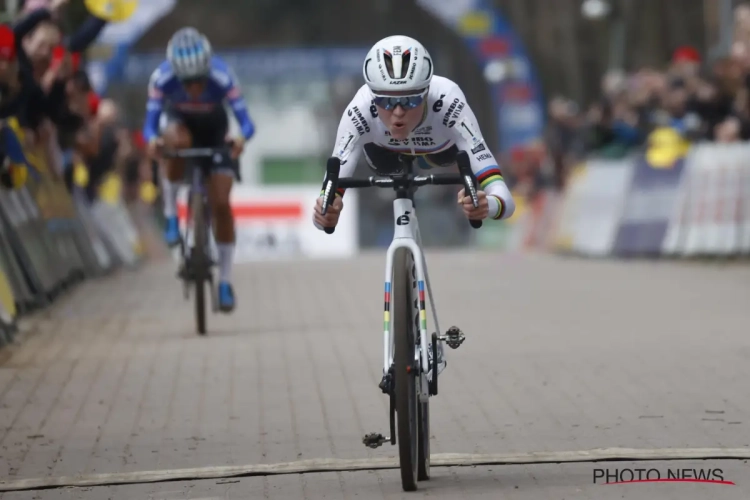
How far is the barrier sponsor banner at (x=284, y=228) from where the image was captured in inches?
1345

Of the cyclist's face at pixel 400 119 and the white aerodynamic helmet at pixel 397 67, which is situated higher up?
the white aerodynamic helmet at pixel 397 67

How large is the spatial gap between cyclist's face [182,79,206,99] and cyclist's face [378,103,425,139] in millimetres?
5925

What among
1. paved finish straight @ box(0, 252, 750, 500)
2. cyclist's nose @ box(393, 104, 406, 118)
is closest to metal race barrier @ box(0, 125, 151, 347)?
paved finish straight @ box(0, 252, 750, 500)

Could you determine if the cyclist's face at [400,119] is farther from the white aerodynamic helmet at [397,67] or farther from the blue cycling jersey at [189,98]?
the blue cycling jersey at [189,98]

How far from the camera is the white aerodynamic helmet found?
6.84m

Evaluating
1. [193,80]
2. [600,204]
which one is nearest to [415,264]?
[193,80]

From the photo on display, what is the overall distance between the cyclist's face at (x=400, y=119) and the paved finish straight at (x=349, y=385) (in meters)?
1.39

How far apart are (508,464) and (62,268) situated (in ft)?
35.1

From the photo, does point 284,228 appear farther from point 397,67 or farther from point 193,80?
point 397,67

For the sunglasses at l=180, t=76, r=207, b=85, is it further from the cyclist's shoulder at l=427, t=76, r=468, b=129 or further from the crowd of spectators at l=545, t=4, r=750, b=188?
the crowd of spectators at l=545, t=4, r=750, b=188

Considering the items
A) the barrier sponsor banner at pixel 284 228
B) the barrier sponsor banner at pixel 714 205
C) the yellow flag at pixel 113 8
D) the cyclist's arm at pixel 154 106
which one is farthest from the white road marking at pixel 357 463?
the barrier sponsor banner at pixel 284 228

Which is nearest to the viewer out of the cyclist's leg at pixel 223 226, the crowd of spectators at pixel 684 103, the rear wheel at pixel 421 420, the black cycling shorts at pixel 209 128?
the rear wheel at pixel 421 420

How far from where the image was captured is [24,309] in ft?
46.3

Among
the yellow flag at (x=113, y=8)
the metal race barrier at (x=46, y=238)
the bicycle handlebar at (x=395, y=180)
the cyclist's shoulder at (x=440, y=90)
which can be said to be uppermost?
the yellow flag at (x=113, y=8)
